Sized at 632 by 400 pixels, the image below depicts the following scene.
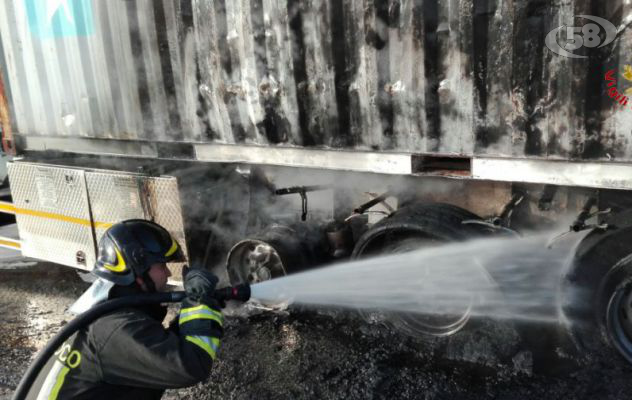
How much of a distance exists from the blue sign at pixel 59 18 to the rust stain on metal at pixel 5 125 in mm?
955

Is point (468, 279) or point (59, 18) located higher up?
point (59, 18)

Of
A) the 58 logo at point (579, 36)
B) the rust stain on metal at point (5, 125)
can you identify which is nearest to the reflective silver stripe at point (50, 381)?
the 58 logo at point (579, 36)

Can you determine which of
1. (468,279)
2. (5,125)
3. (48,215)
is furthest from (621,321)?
(5,125)

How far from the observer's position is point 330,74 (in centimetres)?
405

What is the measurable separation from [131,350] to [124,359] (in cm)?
6

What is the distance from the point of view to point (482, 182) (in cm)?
426

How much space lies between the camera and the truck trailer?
130 inches

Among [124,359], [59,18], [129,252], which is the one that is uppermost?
[59,18]

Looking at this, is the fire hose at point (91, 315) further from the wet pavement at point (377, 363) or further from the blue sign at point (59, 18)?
the blue sign at point (59, 18)

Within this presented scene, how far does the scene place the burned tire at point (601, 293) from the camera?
3.55m

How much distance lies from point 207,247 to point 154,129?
3.98ft

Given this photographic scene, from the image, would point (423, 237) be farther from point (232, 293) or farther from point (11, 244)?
point (11, 244)

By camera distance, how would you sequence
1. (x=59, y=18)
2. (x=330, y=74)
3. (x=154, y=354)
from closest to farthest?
(x=154, y=354) → (x=330, y=74) → (x=59, y=18)

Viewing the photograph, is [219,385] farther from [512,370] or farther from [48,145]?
[48,145]
